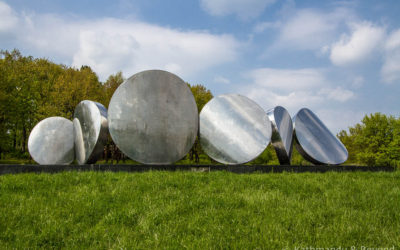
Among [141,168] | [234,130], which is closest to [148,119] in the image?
[141,168]

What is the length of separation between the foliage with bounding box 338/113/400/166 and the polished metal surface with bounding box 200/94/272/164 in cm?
1837

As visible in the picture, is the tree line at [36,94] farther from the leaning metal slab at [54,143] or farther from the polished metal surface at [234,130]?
the polished metal surface at [234,130]

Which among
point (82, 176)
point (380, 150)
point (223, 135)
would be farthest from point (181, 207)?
point (380, 150)

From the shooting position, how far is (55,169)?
9.05 meters

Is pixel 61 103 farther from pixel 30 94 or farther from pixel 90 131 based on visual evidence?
pixel 90 131

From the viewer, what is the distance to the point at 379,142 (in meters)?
27.8

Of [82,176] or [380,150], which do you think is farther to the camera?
[380,150]

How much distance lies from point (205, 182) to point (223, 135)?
16.6 feet

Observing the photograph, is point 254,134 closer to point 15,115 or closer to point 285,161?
point 285,161

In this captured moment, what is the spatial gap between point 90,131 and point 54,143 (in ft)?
9.91

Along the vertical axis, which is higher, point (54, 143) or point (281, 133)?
point (281, 133)

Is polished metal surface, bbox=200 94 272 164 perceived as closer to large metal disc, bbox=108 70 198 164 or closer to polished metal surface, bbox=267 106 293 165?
polished metal surface, bbox=267 106 293 165

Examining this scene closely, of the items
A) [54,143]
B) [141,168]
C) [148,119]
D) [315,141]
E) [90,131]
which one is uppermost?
[148,119]

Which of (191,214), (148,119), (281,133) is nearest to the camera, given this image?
(191,214)
